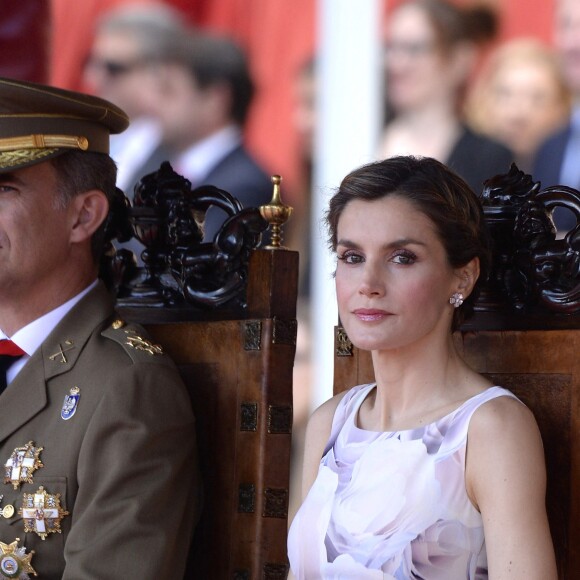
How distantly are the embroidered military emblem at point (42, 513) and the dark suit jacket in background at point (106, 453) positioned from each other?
0.01 m

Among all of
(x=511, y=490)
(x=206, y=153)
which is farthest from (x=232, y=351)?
(x=206, y=153)

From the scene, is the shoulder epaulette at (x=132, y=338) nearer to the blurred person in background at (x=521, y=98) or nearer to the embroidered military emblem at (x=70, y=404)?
the embroidered military emblem at (x=70, y=404)

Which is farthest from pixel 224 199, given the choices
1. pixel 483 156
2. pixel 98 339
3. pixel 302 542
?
pixel 483 156

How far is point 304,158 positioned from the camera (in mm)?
4684

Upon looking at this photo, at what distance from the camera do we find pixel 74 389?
2.29 meters

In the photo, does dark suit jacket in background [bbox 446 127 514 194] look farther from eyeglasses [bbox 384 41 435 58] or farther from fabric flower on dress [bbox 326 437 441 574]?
fabric flower on dress [bbox 326 437 441 574]

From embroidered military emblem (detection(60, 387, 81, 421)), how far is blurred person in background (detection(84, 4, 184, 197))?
2604 mm

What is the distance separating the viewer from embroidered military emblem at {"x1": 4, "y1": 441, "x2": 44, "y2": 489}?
7.30ft

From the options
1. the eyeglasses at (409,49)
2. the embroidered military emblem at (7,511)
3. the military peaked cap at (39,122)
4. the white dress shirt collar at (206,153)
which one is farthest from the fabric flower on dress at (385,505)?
the white dress shirt collar at (206,153)

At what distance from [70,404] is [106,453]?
0.50 ft

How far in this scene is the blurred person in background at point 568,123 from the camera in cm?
414

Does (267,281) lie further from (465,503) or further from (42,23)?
(42,23)

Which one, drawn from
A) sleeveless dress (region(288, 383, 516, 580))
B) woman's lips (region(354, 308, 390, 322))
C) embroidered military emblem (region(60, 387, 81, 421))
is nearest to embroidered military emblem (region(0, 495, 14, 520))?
embroidered military emblem (region(60, 387, 81, 421))

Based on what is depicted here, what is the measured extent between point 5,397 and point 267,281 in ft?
1.73
